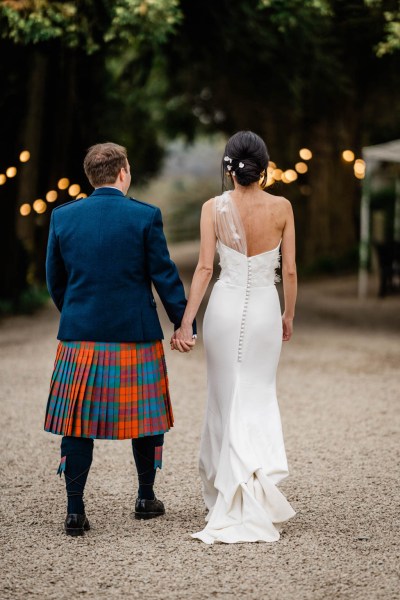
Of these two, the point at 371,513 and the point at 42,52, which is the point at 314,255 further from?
the point at 371,513

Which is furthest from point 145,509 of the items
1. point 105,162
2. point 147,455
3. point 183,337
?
point 105,162

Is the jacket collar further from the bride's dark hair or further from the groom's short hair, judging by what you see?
the bride's dark hair

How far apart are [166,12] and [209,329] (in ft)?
19.1

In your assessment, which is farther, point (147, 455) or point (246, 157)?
point (147, 455)

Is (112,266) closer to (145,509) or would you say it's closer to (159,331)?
(159,331)

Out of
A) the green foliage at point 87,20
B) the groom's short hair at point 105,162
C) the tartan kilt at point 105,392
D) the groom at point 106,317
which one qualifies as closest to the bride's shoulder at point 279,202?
the groom at point 106,317

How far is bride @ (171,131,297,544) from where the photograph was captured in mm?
4398

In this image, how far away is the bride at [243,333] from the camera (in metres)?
4.40

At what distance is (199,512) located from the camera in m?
4.80

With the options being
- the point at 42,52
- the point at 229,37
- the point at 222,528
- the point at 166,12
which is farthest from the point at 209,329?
the point at 229,37

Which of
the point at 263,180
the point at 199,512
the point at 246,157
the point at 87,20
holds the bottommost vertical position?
the point at 199,512

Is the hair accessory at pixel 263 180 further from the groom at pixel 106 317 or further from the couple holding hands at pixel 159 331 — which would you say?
the groom at pixel 106 317

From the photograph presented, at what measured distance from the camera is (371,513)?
478 cm

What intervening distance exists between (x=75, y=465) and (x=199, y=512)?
73 centimetres
